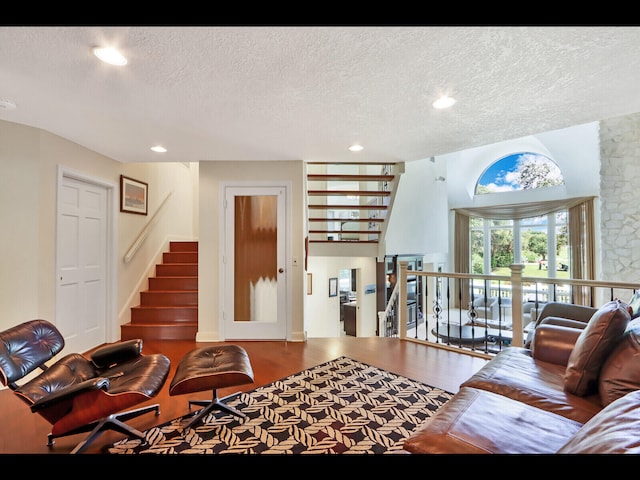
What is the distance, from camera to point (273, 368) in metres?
2.88

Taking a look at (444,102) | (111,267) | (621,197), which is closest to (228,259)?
(111,267)

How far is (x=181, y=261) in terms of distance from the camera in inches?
193

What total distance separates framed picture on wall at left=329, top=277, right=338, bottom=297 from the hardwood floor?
3.98 meters

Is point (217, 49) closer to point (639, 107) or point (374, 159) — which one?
point (374, 159)

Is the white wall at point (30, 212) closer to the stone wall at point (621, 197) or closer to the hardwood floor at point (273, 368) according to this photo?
the hardwood floor at point (273, 368)

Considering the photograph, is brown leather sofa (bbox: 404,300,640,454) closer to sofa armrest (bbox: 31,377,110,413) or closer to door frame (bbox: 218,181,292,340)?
sofa armrest (bbox: 31,377,110,413)

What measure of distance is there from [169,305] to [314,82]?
3.70 metres

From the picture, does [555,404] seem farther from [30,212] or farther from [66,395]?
[30,212]

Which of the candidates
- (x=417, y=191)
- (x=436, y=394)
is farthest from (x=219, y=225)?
(x=417, y=191)

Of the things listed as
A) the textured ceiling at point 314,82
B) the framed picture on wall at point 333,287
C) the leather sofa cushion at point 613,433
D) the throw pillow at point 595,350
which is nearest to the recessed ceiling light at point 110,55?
the textured ceiling at point 314,82

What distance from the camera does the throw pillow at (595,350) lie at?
4.69ft

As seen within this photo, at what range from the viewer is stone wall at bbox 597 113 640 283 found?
13.6ft

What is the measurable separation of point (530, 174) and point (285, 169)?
23.2 feet

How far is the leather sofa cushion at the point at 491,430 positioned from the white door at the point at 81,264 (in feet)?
11.8
